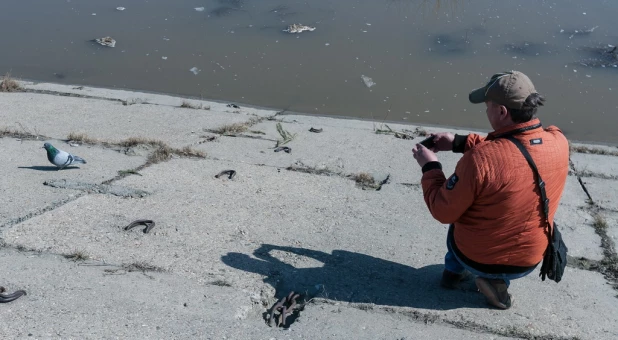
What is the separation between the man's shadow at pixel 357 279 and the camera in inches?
160

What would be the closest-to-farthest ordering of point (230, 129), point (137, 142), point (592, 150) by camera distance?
point (137, 142), point (592, 150), point (230, 129)

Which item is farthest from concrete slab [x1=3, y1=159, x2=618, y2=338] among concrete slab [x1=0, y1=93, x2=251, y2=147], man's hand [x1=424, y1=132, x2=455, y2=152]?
concrete slab [x1=0, y1=93, x2=251, y2=147]

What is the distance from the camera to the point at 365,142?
22.2 feet

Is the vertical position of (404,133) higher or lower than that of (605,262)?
lower

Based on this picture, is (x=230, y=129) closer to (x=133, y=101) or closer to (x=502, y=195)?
(x=133, y=101)

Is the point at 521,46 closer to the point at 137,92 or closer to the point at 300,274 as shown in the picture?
the point at 137,92

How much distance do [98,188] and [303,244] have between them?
1.62 m

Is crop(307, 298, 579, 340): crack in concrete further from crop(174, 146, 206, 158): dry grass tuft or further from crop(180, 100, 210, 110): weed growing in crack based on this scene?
crop(180, 100, 210, 110): weed growing in crack

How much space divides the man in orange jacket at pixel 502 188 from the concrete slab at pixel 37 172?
2628 millimetres

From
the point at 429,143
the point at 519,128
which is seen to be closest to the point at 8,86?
the point at 429,143

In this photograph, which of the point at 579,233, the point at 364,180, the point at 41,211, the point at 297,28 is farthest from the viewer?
the point at 297,28

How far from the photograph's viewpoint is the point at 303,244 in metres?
4.62

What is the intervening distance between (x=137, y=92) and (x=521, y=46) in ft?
17.0

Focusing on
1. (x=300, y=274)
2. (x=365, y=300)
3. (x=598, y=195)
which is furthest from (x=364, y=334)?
(x=598, y=195)
